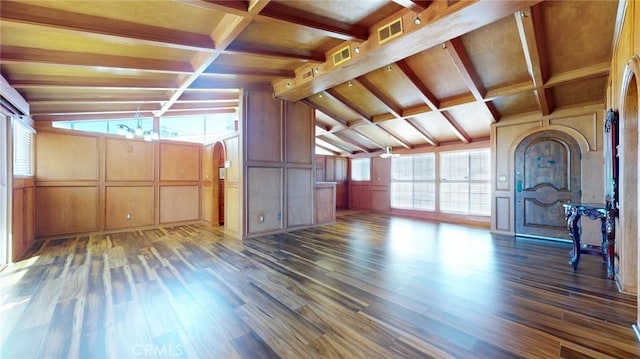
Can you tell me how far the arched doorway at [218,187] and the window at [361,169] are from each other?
204 inches

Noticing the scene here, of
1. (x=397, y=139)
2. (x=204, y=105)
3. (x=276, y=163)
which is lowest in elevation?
(x=276, y=163)

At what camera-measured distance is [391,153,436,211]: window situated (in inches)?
315

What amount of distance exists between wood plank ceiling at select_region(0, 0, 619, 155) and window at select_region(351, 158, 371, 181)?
395cm

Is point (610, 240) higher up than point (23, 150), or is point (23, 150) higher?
point (23, 150)

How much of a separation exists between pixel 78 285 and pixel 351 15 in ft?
14.3

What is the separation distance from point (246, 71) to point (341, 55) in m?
1.62

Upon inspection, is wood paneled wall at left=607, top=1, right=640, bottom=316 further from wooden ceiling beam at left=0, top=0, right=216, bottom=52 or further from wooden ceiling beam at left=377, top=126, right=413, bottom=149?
wooden ceiling beam at left=377, top=126, right=413, bottom=149

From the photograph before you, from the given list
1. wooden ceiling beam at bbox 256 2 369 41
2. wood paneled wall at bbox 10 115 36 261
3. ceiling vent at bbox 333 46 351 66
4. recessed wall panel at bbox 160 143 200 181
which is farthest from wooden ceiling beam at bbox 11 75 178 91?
ceiling vent at bbox 333 46 351 66

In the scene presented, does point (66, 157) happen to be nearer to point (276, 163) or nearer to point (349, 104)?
point (276, 163)

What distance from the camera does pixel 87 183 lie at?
550 centimetres

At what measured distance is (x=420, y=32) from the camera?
3.13 metres

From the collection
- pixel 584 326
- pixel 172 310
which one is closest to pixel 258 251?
pixel 172 310

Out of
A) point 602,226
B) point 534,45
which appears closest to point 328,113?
point 534,45

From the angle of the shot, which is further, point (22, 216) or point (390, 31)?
point (22, 216)
